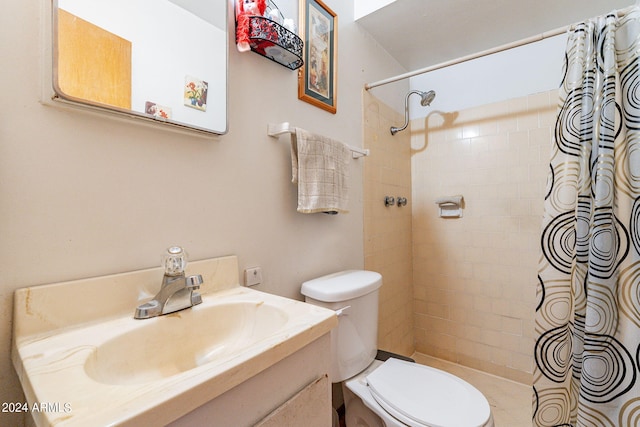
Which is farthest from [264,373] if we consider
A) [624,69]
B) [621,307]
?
[624,69]

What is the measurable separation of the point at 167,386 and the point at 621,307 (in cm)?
138

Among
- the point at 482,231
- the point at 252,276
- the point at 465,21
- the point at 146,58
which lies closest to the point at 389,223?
the point at 482,231

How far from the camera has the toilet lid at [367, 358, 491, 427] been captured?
3.10 feet

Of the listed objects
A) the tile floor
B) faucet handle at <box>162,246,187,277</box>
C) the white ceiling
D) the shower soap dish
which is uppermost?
the white ceiling

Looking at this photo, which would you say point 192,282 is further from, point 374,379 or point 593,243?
point 593,243

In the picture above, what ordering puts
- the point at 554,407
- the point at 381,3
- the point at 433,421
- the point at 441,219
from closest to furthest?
the point at 433,421
the point at 554,407
the point at 381,3
the point at 441,219

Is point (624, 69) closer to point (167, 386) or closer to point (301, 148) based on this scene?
point (301, 148)

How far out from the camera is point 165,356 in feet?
2.25

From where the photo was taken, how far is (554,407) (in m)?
1.12

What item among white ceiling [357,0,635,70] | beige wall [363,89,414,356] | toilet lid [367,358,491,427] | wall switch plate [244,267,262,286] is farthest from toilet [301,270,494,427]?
white ceiling [357,0,635,70]

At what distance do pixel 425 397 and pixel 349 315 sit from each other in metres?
0.39

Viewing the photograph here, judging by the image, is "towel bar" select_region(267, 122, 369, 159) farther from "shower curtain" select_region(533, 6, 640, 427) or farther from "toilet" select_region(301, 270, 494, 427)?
"shower curtain" select_region(533, 6, 640, 427)

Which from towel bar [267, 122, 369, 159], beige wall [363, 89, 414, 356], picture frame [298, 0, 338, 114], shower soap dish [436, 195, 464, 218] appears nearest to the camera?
towel bar [267, 122, 369, 159]

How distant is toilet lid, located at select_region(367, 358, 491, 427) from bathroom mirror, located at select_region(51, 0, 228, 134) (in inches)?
43.9
